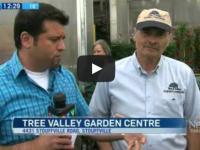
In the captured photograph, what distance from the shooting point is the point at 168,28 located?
287 centimetres

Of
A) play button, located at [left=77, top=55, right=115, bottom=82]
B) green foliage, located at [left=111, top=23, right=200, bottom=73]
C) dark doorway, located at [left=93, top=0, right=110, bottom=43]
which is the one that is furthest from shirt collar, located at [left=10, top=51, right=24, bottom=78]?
dark doorway, located at [left=93, top=0, right=110, bottom=43]

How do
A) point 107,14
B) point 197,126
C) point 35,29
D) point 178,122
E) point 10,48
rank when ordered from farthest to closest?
point 107,14
point 10,48
point 197,126
point 35,29
point 178,122

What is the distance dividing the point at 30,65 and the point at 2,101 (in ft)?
0.75

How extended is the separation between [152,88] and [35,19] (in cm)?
74

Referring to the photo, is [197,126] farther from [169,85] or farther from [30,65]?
[30,65]

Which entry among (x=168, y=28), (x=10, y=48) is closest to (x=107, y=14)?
(x=10, y=48)

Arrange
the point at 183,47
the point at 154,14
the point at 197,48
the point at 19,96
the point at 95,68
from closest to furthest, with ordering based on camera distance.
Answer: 1. the point at 95,68
2. the point at 19,96
3. the point at 154,14
4. the point at 183,47
5. the point at 197,48

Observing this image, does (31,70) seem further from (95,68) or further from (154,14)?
(154,14)

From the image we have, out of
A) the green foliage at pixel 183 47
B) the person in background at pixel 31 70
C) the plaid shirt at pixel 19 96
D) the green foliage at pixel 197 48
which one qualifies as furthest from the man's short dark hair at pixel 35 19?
the green foliage at pixel 197 48

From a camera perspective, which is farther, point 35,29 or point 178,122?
point 35,29

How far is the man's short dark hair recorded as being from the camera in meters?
2.45

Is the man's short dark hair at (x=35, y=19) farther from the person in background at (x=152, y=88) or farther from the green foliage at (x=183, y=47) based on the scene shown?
the green foliage at (x=183, y=47)

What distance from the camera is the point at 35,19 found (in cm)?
247

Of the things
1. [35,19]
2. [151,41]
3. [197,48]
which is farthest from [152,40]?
[197,48]
